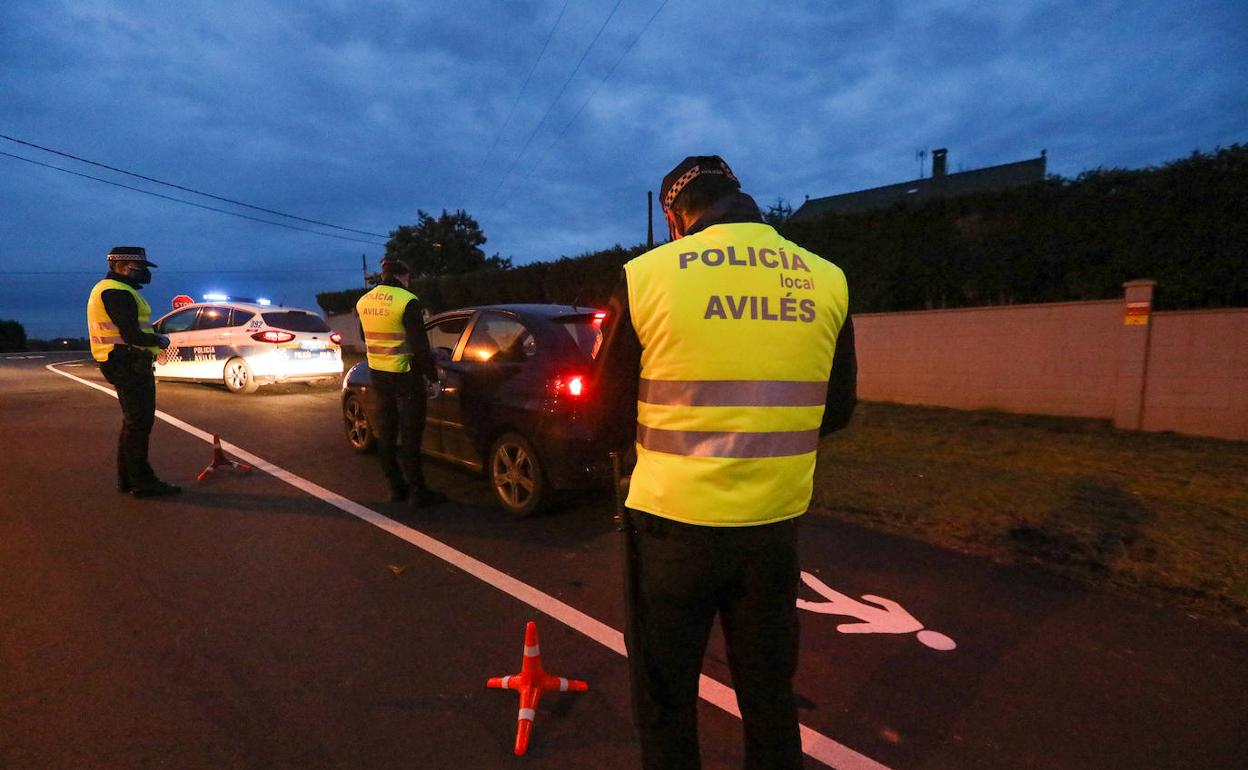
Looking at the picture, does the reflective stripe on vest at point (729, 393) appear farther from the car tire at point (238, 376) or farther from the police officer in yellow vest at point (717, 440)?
the car tire at point (238, 376)

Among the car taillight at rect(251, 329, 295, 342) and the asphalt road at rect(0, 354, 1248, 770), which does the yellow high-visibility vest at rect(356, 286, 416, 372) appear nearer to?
the asphalt road at rect(0, 354, 1248, 770)

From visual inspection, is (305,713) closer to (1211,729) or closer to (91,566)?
(91,566)

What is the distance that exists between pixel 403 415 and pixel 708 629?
13.2ft

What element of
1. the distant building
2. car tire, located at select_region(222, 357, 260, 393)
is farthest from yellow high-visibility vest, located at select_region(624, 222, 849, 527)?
the distant building

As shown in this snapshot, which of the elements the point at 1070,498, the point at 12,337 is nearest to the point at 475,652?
the point at 1070,498

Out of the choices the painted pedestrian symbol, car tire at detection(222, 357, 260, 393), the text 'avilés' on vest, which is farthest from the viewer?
car tire at detection(222, 357, 260, 393)

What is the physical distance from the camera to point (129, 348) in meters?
5.34

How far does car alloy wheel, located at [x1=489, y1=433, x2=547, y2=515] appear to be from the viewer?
4.74 meters

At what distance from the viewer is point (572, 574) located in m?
3.88

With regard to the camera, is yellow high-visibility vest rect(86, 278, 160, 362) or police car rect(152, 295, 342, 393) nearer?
yellow high-visibility vest rect(86, 278, 160, 362)

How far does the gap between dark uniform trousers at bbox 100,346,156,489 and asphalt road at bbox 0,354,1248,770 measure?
1.54 feet

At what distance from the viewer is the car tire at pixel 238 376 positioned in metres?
11.5

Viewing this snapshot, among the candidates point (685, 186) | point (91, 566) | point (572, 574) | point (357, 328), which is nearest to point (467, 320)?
point (572, 574)

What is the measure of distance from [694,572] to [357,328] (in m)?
27.4
